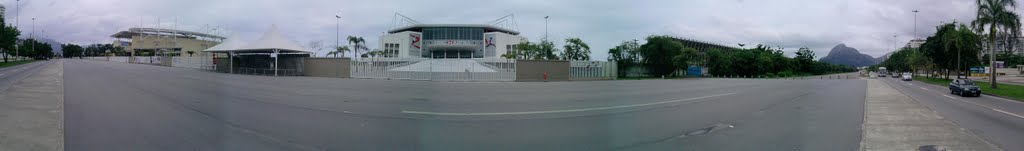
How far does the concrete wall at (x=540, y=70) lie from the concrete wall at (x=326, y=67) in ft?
38.2

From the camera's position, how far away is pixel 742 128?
801cm

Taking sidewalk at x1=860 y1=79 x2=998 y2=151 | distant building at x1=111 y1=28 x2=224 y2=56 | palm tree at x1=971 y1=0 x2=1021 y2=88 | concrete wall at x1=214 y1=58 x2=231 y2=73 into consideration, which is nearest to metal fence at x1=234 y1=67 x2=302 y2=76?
concrete wall at x1=214 y1=58 x2=231 y2=73

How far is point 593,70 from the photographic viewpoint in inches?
2064

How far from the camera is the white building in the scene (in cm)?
8481

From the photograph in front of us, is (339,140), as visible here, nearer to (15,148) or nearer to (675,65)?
(15,148)

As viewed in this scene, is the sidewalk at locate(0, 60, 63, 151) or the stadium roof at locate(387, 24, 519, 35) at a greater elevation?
the stadium roof at locate(387, 24, 519, 35)

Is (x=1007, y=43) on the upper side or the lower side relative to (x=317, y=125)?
upper

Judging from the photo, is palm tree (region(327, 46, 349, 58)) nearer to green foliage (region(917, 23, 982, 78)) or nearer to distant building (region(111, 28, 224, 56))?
distant building (region(111, 28, 224, 56))

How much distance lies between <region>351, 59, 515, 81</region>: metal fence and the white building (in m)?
49.3

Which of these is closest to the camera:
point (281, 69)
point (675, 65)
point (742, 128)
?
point (742, 128)

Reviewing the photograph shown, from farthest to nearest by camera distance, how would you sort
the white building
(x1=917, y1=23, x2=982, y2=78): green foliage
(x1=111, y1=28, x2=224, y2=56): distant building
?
(x1=111, y1=28, x2=224, y2=56): distant building < the white building < (x1=917, y1=23, x2=982, y2=78): green foliage

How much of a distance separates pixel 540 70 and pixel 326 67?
1487 cm

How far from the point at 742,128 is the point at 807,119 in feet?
8.61

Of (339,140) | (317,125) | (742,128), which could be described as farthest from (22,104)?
(742,128)
